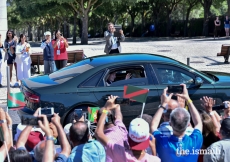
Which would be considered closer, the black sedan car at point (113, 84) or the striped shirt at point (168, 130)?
the striped shirt at point (168, 130)

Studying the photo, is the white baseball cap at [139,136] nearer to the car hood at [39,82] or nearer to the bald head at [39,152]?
the bald head at [39,152]

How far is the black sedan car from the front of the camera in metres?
7.48

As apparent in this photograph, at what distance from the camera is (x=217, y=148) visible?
413 cm

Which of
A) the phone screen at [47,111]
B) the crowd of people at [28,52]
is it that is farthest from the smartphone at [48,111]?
the crowd of people at [28,52]

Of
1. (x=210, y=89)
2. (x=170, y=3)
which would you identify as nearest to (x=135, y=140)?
Result: (x=210, y=89)

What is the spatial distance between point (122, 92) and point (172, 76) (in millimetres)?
1061

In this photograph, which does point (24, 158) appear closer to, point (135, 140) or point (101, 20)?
point (135, 140)

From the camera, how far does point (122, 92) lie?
763 centimetres

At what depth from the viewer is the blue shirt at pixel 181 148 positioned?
4230mm

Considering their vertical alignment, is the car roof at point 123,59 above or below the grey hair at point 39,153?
above

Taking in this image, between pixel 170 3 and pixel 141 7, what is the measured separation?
14.5ft

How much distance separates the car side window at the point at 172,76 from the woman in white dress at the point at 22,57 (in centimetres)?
663

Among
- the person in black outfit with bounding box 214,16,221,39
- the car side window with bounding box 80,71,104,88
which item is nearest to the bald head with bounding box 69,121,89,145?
the car side window with bounding box 80,71,104,88

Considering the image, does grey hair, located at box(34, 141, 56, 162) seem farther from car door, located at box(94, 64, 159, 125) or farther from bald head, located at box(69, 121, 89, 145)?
car door, located at box(94, 64, 159, 125)
